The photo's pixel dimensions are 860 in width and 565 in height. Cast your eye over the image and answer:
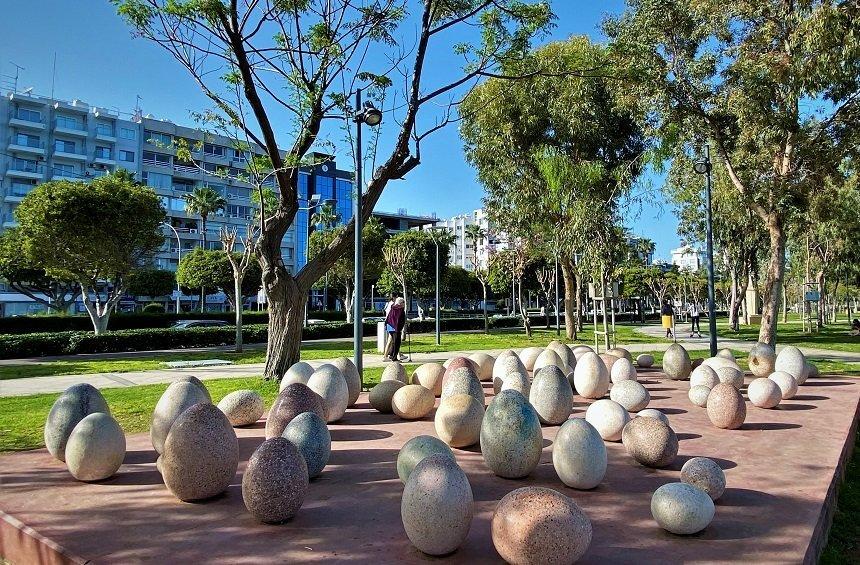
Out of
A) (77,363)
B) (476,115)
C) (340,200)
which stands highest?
(340,200)

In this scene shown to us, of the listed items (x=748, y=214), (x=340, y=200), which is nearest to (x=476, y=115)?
(x=748, y=214)

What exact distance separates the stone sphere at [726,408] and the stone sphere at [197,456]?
6.17 m

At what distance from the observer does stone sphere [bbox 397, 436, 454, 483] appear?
16.9ft

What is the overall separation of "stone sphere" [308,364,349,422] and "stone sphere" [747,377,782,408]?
6.36 meters

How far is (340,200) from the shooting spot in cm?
8925

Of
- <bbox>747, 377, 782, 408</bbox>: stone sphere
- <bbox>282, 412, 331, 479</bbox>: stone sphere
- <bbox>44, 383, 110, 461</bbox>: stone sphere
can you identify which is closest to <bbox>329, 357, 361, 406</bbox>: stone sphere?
<bbox>282, 412, 331, 479</bbox>: stone sphere

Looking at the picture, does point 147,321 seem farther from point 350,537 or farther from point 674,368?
point 350,537

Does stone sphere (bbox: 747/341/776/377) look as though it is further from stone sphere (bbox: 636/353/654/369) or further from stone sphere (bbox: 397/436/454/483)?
stone sphere (bbox: 397/436/454/483)

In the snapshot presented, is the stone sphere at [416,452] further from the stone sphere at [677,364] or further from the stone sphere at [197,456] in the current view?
the stone sphere at [677,364]

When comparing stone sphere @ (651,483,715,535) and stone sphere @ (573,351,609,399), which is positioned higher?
stone sphere @ (573,351,609,399)

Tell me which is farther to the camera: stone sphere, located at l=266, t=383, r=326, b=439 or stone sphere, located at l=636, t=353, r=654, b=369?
stone sphere, located at l=636, t=353, r=654, b=369

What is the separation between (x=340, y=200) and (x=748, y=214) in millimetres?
68384

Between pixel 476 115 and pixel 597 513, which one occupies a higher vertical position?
pixel 476 115

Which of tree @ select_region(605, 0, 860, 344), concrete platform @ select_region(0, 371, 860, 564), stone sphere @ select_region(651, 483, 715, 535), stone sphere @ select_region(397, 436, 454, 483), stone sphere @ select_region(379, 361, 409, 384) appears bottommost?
concrete platform @ select_region(0, 371, 860, 564)
